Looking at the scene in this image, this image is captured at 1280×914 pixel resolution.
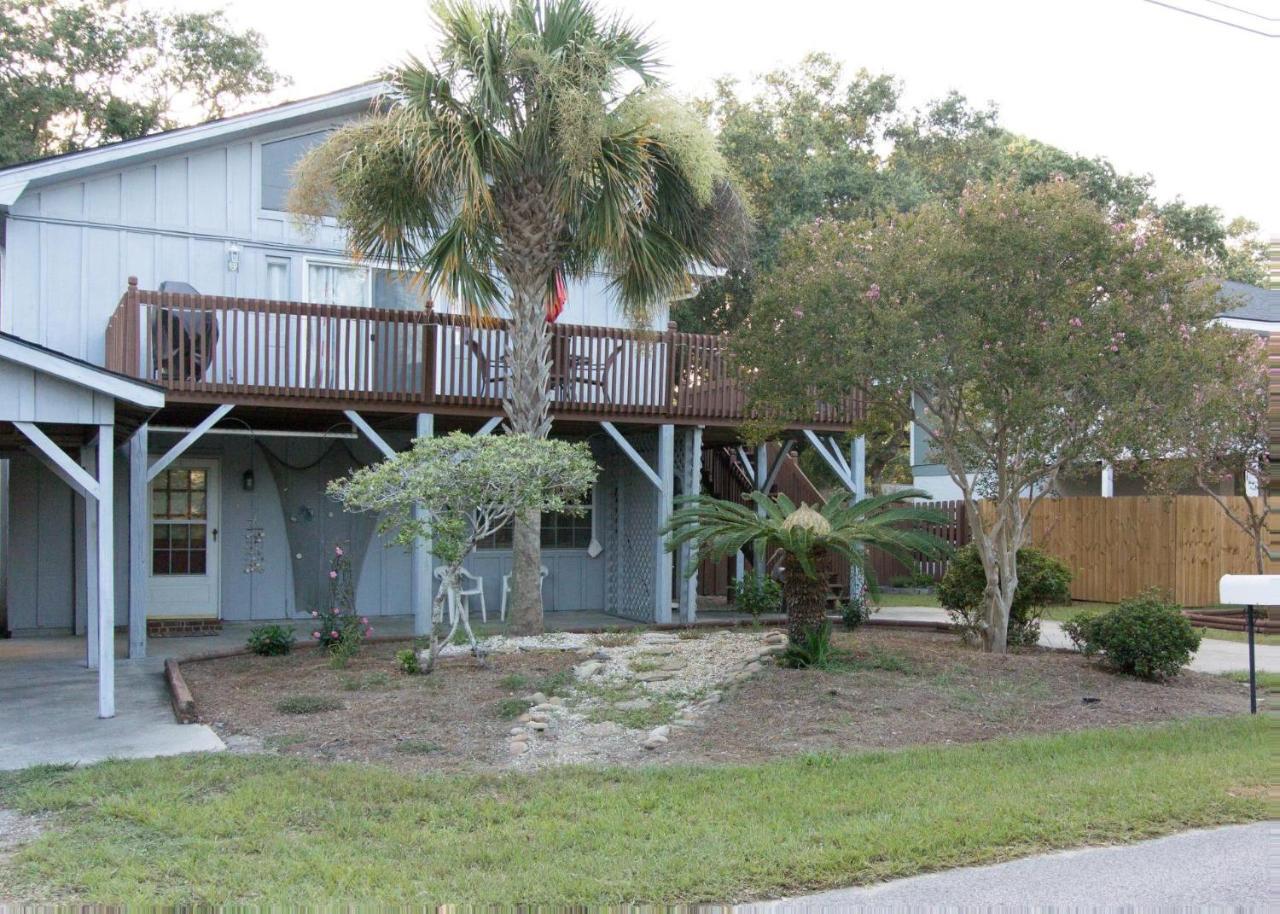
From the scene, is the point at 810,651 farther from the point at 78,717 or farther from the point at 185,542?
the point at 185,542

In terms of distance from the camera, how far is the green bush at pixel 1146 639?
10.6 meters

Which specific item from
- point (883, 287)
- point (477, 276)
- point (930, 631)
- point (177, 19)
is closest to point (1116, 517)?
point (930, 631)

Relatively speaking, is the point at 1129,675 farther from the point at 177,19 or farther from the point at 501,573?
the point at 177,19

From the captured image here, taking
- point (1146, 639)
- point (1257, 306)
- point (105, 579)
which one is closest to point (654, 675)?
point (1146, 639)

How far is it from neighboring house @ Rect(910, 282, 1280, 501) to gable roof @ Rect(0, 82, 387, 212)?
8.98 m

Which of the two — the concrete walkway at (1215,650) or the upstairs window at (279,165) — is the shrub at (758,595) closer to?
the concrete walkway at (1215,650)

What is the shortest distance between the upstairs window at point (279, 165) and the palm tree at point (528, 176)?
7.28ft

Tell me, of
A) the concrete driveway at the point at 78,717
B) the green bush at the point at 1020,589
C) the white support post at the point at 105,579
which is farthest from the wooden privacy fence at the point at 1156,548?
the white support post at the point at 105,579

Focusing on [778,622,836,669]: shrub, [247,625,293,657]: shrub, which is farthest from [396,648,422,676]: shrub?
[778,622,836,669]: shrub

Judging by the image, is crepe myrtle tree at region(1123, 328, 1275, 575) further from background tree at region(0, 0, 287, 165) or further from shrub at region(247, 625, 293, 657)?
background tree at region(0, 0, 287, 165)

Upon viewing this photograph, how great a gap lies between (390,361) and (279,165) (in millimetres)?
3447

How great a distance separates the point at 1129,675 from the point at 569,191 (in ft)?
24.8

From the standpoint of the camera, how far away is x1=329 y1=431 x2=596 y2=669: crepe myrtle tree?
33.4 feet

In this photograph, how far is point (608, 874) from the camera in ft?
16.6
